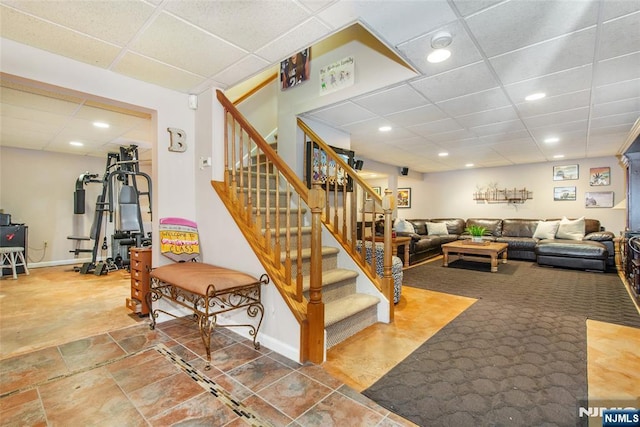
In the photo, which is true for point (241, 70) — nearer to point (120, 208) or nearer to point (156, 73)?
point (156, 73)

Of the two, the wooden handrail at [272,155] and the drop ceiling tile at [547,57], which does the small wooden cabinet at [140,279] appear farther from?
the drop ceiling tile at [547,57]

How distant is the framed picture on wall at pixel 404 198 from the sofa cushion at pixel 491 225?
2344 millimetres

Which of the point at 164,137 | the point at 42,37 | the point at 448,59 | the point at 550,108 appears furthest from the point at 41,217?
the point at 550,108

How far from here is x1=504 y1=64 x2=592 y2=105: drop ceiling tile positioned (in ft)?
8.77

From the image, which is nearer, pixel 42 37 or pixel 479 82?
pixel 42 37

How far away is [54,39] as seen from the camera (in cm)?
216

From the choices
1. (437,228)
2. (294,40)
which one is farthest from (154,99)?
(437,228)

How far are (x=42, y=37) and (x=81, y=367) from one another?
2.39 meters

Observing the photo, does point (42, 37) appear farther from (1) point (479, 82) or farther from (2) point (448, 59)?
(1) point (479, 82)

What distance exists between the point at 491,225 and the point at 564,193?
179cm

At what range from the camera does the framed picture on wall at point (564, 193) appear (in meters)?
7.17

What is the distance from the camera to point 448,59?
8.14 feet

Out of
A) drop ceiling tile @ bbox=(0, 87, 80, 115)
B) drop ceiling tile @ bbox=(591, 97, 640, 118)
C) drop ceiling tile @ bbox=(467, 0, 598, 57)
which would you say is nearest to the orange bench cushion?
drop ceiling tile @ bbox=(467, 0, 598, 57)

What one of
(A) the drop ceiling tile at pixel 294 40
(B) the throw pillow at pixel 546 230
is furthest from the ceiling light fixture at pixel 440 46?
(B) the throw pillow at pixel 546 230
